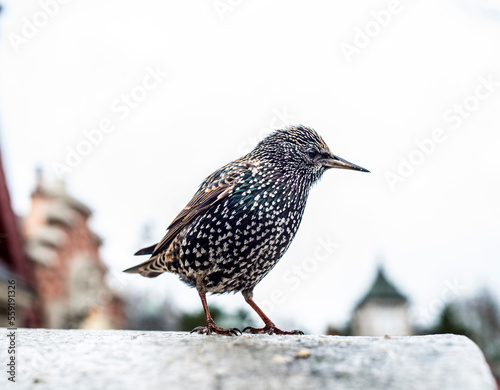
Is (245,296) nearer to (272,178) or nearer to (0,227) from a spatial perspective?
(272,178)

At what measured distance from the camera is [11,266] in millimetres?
8922

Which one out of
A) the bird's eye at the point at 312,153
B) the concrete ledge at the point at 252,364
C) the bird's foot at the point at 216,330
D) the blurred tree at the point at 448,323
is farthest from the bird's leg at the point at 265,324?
the blurred tree at the point at 448,323

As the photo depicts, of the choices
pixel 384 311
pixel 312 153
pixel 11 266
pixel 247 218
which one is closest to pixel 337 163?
pixel 312 153

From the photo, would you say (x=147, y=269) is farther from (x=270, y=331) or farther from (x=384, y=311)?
(x=384, y=311)

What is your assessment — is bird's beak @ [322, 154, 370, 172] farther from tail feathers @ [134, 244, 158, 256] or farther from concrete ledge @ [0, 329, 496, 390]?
tail feathers @ [134, 244, 158, 256]

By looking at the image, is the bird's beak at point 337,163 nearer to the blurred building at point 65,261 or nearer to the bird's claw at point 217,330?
the bird's claw at point 217,330

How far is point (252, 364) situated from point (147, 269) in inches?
60.2

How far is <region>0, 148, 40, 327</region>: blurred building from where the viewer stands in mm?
8281

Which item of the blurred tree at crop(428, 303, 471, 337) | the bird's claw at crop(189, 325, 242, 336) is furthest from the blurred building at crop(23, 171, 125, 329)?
the bird's claw at crop(189, 325, 242, 336)

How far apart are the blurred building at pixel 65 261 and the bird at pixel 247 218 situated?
33.0ft

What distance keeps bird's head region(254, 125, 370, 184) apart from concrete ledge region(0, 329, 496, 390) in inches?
40.2

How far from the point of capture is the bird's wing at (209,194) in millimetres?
3074

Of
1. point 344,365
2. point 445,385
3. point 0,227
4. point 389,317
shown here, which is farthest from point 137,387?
point 389,317

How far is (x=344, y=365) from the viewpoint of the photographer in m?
2.12
